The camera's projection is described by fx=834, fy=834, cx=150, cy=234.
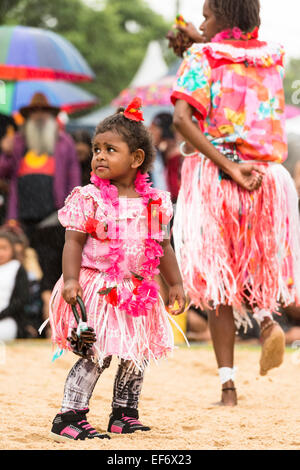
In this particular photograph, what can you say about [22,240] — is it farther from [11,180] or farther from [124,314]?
[124,314]

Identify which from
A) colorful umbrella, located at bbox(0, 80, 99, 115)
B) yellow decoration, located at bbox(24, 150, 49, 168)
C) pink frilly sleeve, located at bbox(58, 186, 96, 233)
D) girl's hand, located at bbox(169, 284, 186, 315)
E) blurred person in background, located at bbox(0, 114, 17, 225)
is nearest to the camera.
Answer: pink frilly sleeve, located at bbox(58, 186, 96, 233)

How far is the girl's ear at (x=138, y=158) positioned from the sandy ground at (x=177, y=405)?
100 cm

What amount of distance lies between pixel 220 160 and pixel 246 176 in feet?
0.46

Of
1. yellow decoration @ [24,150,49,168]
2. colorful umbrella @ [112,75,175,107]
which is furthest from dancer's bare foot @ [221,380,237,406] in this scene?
colorful umbrella @ [112,75,175,107]

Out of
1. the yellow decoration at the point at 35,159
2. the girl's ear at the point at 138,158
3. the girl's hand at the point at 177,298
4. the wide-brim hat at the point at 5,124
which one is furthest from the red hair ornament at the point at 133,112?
the wide-brim hat at the point at 5,124

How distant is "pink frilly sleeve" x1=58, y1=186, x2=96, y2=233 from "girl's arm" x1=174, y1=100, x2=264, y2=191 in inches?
36.6

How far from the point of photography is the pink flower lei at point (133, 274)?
9.90 feet

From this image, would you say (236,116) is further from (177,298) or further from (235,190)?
(177,298)

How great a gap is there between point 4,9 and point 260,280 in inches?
979

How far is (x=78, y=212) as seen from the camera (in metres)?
3.00

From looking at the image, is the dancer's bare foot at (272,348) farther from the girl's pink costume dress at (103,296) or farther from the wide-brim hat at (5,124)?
the wide-brim hat at (5,124)

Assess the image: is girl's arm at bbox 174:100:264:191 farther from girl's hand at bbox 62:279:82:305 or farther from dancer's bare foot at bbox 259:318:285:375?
girl's hand at bbox 62:279:82:305

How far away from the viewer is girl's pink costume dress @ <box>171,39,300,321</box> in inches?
152
